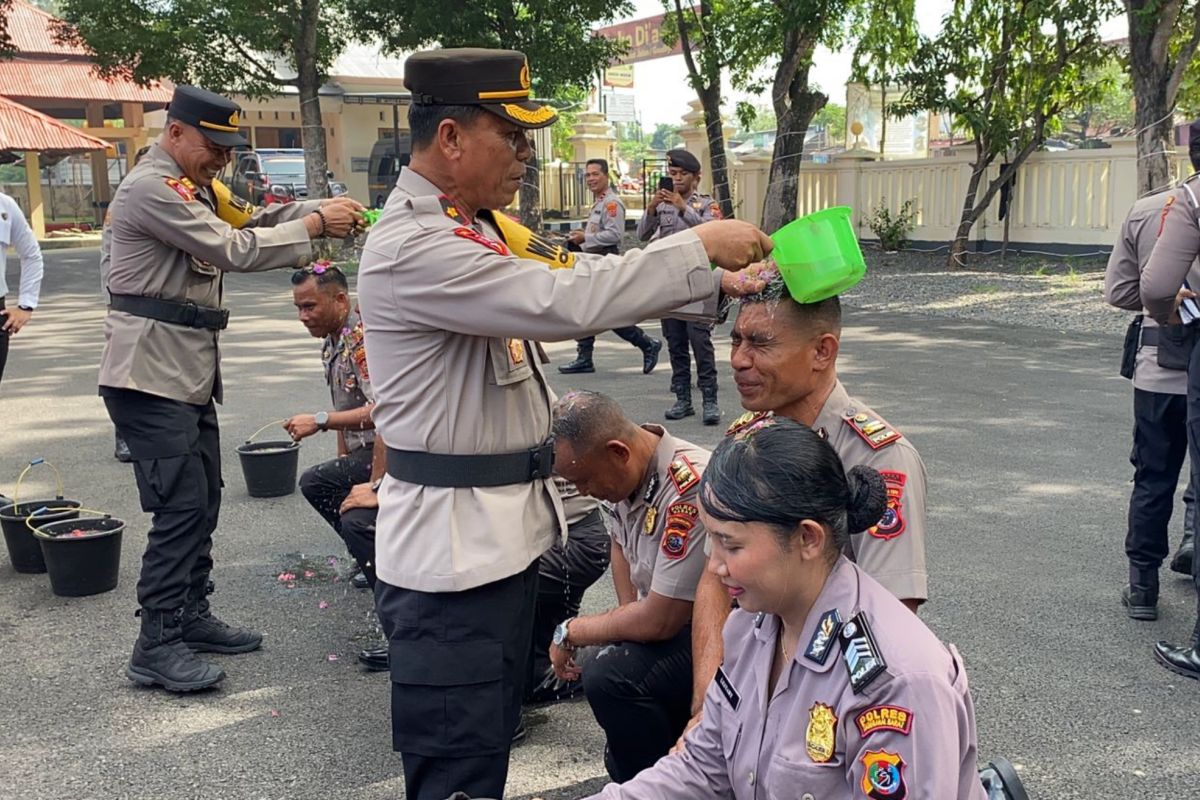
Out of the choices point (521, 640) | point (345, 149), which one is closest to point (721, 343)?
point (521, 640)

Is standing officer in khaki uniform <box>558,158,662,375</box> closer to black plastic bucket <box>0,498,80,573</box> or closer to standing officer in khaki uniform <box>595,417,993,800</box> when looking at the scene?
black plastic bucket <box>0,498,80,573</box>

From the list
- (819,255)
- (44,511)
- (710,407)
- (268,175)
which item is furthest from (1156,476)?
(268,175)

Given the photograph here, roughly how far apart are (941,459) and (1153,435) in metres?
2.33

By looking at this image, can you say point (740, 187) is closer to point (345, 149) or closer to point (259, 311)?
point (259, 311)

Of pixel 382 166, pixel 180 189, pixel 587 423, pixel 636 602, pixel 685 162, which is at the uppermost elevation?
pixel 382 166

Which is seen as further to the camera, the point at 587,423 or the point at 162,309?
the point at 162,309

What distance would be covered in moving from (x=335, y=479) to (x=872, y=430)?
2948 mm

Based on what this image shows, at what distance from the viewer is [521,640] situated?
2727 mm

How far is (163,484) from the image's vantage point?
420 centimetres

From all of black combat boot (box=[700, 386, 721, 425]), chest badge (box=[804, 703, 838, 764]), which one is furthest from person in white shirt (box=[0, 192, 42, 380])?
chest badge (box=[804, 703, 838, 764])

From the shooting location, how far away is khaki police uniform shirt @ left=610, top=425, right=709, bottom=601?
3.07m

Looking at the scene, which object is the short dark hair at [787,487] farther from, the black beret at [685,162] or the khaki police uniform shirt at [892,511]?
the black beret at [685,162]

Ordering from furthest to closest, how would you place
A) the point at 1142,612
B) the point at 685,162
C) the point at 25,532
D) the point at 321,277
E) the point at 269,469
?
the point at 685,162
the point at 269,469
the point at 25,532
the point at 321,277
the point at 1142,612

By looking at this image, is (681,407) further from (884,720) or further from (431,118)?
(884,720)
